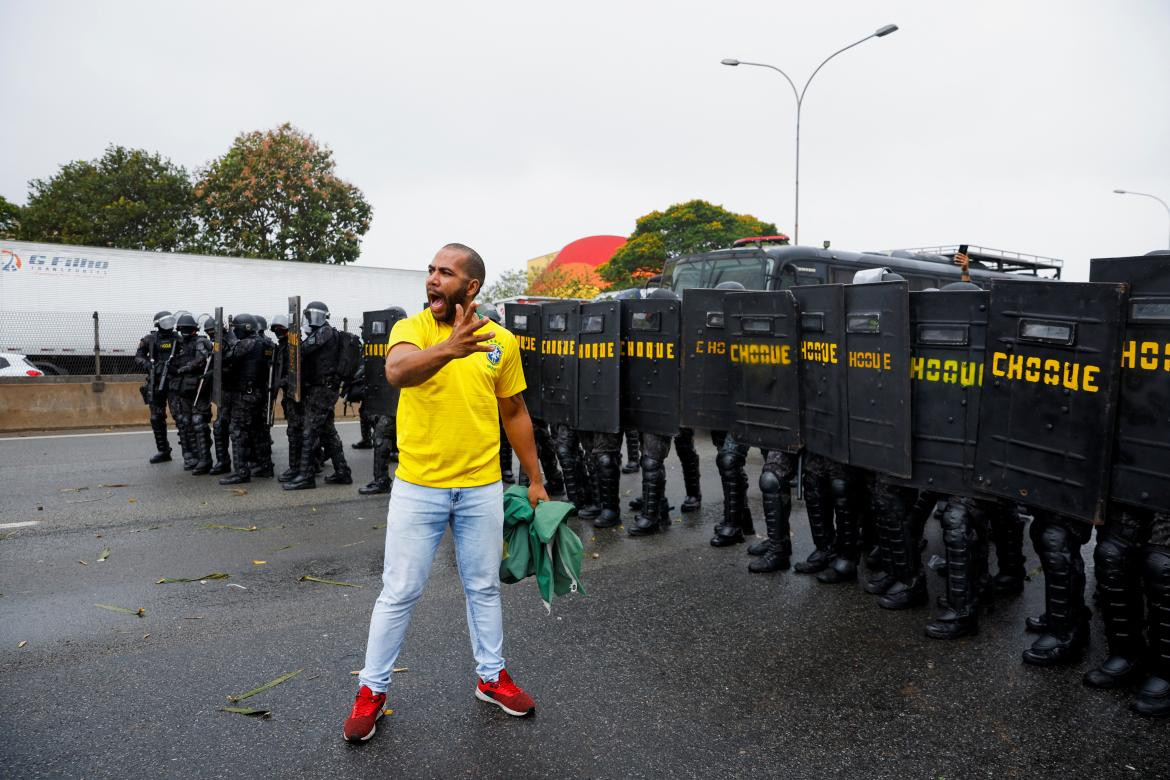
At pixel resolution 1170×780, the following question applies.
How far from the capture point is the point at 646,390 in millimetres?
6172

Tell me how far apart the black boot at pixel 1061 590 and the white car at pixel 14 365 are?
17.2 metres

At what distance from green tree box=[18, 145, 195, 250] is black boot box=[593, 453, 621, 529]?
33.9 metres

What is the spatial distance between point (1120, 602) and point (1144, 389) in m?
0.96

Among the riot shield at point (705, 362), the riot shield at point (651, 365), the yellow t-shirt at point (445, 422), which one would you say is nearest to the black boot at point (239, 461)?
the riot shield at point (651, 365)

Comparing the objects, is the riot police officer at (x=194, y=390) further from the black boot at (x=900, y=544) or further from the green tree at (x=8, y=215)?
the green tree at (x=8, y=215)

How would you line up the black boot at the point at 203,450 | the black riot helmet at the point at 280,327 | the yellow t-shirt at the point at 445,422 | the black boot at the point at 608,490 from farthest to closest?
the black boot at the point at 203,450 → the black riot helmet at the point at 280,327 → the black boot at the point at 608,490 → the yellow t-shirt at the point at 445,422

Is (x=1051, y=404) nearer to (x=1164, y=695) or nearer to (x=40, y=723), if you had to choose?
(x=1164, y=695)

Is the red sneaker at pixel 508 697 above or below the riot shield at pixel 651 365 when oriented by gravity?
below

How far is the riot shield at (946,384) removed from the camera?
13.2ft

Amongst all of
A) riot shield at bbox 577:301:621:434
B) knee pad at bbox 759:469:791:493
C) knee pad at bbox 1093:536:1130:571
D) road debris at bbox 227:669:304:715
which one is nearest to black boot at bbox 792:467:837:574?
knee pad at bbox 759:469:791:493

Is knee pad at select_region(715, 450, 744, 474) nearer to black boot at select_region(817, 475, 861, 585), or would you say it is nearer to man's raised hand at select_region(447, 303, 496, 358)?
black boot at select_region(817, 475, 861, 585)

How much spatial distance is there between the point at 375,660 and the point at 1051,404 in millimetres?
3148

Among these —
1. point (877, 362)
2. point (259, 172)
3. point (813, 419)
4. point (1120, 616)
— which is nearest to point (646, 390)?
point (813, 419)

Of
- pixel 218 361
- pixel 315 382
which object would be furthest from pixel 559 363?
pixel 218 361
